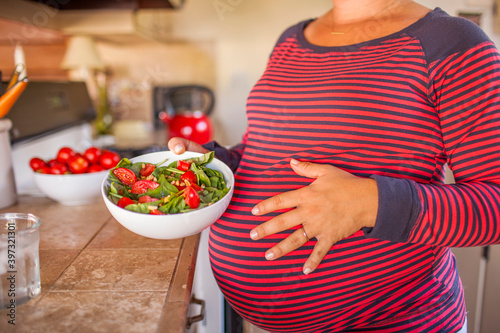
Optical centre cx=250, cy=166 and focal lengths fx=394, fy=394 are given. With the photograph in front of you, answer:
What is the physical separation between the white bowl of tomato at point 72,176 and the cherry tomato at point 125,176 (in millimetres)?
326

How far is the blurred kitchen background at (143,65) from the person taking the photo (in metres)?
1.32

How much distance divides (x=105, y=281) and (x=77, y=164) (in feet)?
Result: 1.60

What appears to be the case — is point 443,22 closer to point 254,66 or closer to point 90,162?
point 90,162

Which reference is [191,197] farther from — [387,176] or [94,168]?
[94,168]

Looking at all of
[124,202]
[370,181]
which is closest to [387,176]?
[370,181]

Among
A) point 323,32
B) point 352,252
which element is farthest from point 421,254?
point 323,32

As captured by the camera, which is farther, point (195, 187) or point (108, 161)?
point (108, 161)

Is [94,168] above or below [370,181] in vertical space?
below

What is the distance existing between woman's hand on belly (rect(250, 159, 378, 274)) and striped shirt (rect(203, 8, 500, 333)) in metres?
0.02

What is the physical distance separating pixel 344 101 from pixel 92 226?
2.02 ft

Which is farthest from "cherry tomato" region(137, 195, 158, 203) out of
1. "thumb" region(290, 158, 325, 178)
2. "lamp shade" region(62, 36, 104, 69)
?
"lamp shade" region(62, 36, 104, 69)

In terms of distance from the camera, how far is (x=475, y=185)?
58cm

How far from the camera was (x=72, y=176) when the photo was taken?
38.5 inches

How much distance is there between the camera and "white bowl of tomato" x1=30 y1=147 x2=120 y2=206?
988 millimetres
